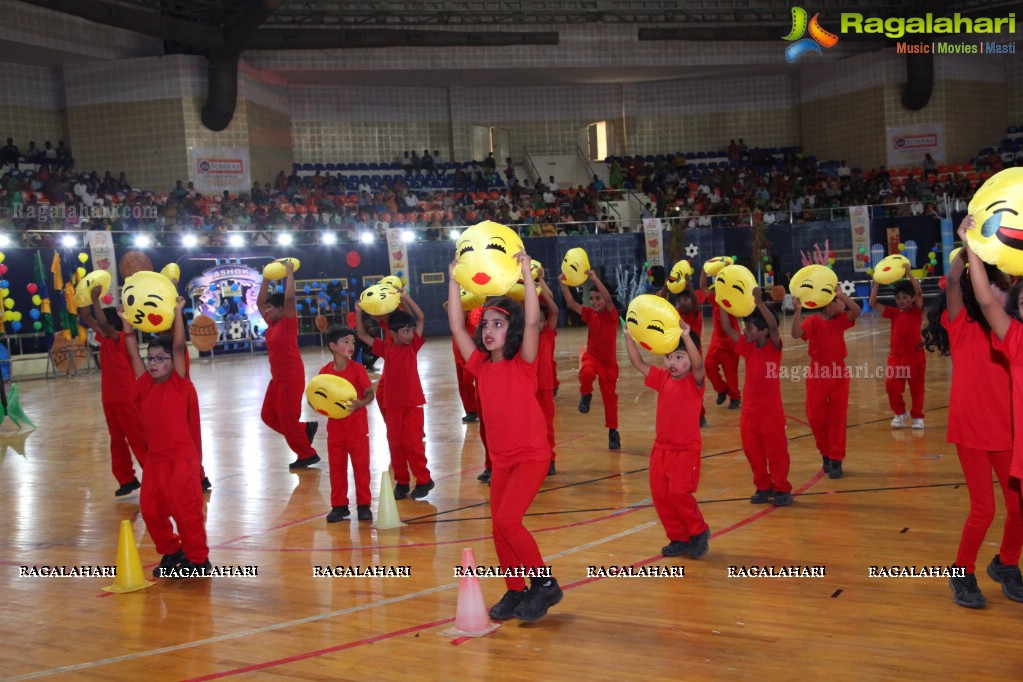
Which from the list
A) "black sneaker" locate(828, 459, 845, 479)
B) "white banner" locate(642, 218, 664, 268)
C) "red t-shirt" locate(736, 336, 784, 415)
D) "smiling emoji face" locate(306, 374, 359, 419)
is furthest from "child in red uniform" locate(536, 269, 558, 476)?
"white banner" locate(642, 218, 664, 268)

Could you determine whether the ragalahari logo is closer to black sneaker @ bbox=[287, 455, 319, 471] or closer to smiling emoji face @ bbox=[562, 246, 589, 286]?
smiling emoji face @ bbox=[562, 246, 589, 286]

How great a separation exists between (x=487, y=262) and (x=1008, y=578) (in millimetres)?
3133

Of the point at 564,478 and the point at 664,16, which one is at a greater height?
the point at 664,16

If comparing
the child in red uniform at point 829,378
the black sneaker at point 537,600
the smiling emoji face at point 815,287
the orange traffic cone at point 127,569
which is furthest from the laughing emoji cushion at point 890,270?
A: the orange traffic cone at point 127,569

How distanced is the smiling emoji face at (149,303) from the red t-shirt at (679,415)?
3.12 m

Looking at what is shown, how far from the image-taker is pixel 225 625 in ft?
17.8

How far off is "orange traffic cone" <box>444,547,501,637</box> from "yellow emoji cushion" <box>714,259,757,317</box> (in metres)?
3.12

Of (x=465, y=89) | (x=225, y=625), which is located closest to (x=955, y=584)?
(x=225, y=625)

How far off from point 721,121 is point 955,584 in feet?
108

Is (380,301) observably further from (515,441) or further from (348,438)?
(515,441)

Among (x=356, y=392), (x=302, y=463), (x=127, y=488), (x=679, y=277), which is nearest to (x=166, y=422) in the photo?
(x=356, y=392)

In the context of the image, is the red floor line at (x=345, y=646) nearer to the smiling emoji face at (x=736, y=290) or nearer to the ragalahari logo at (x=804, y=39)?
the smiling emoji face at (x=736, y=290)

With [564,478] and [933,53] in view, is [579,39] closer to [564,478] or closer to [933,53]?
[933,53]

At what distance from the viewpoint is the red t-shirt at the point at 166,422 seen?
6.27 meters
